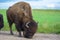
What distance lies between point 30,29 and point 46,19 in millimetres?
2234

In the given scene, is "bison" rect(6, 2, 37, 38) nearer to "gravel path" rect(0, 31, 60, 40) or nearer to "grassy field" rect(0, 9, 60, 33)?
"gravel path" rect(0, 31, 60, 40)

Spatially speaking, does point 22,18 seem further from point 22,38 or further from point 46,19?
point 46,19

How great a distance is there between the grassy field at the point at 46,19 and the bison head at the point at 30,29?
6.34ft

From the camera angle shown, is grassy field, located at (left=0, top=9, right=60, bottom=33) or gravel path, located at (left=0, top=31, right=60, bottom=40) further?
grassy field, located at (left=0, top=9, right=60, bottom=33)

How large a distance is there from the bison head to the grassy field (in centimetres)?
193

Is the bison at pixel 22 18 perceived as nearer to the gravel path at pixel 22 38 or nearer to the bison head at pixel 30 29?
the bison head at pixel 30 29

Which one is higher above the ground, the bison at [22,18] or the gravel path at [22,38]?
the bison at [22,18]

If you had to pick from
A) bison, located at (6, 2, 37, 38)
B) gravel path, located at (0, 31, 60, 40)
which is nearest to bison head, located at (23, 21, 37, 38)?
bison, located at (6, 2, 37, 38)

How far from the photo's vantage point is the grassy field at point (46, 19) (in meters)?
15.2

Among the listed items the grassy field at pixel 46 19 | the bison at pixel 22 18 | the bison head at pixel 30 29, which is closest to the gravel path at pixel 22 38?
the bison head at pixel 30 29

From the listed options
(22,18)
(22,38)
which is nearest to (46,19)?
(22,18)

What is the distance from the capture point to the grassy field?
15211mm

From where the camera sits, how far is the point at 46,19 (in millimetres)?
15281

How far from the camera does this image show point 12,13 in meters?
14.3
